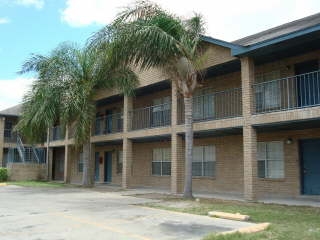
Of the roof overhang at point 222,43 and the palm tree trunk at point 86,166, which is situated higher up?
the roof overhang at point 222,43

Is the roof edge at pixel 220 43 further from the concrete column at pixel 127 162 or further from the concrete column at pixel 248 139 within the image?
the concrete column at pixel 127 162

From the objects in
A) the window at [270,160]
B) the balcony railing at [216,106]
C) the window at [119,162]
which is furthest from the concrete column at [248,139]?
the window at [119,162]

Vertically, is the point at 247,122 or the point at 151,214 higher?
the point at 247,122

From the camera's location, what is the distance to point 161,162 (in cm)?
2323

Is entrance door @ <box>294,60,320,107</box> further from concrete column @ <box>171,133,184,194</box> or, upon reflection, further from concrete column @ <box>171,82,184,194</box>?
concrete column @ <box>171,133,184,194</box>

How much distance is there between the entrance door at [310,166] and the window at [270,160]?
2.90ft

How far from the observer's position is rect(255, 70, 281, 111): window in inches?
657

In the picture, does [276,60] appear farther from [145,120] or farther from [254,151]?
[145,120]

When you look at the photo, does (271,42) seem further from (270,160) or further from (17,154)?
(17,154)

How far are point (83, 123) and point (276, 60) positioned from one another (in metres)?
10.4

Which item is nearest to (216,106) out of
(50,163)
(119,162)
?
(119,162)

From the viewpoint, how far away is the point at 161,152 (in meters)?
23.3

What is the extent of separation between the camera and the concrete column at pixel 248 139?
15016 mm

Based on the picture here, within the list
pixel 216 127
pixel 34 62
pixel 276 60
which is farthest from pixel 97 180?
pixel 276 60
